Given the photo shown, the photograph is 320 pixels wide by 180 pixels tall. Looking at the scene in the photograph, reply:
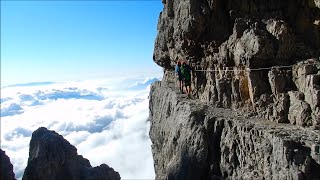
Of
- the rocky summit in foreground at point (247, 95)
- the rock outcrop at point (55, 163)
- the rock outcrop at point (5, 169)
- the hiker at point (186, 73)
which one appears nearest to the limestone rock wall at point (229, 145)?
the rocky summit in foreground at point (247, 95)

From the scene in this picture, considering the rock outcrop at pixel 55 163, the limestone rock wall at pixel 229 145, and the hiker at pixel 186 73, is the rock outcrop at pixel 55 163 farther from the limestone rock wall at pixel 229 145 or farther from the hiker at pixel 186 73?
the hiker at pixel 186 73

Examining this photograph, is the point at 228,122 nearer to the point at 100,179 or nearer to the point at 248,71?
the point at 248,71

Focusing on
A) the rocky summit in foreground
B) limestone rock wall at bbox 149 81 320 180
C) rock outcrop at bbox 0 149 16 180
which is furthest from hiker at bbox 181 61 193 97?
rock outcrop at bbox 0 149 16 180

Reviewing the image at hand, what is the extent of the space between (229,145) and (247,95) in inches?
181

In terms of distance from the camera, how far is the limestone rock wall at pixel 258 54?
23047 millimetres

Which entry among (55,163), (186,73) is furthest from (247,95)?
(55,163)

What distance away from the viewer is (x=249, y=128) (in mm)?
23125

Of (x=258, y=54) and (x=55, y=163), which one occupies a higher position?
(x=258, y=54)

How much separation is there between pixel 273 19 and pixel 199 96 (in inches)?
403

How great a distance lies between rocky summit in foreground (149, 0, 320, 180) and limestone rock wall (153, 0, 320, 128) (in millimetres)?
69

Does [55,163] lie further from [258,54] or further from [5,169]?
[258,54]

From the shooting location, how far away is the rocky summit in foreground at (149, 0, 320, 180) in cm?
2081

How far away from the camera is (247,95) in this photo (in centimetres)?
2706

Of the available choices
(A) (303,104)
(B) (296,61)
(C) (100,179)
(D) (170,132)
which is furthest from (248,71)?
(C) (100,179)
